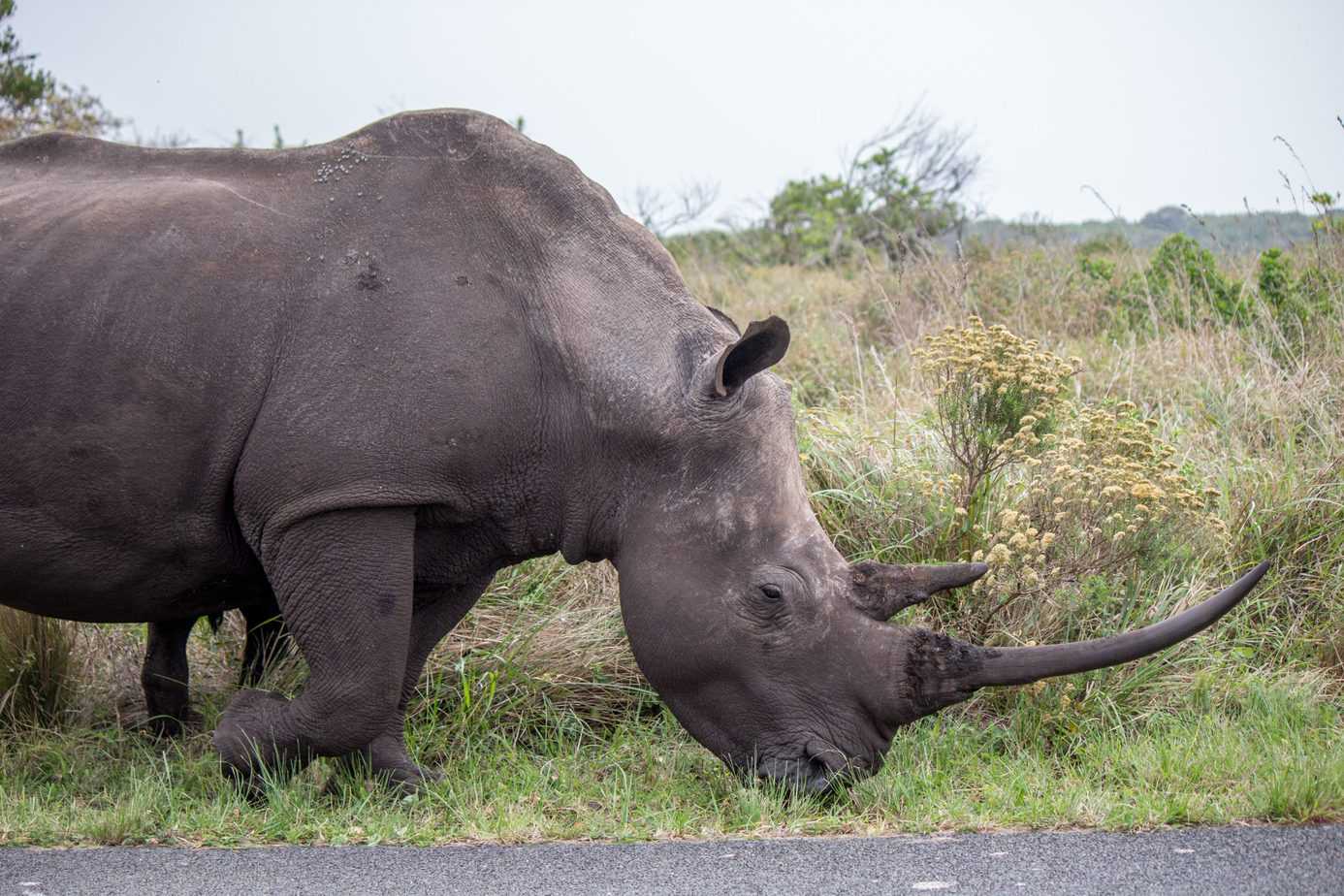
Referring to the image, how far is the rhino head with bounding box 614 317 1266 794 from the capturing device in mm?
4258

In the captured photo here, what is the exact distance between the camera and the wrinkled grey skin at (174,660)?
5.29 m

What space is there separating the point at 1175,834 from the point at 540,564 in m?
3.18

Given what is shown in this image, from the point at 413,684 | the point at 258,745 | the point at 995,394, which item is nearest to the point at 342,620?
the point at 258,745

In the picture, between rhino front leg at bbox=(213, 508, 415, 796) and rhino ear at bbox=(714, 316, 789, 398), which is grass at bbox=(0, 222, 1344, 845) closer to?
rhino front leg at bbox=(213, 508, 415, 796)

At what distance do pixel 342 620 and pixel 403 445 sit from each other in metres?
0.55

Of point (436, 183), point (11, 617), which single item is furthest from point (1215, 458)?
point (11, 617)

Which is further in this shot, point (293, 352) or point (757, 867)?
point (293, 352)

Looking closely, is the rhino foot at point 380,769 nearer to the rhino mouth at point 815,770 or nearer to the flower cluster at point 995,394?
the rhino mouth at point 815,770

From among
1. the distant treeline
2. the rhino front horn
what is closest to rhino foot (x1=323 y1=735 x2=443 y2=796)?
the rhino front horn

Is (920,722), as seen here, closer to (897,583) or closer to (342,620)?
(897,583)

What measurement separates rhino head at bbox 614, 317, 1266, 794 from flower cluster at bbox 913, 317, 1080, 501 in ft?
5.12

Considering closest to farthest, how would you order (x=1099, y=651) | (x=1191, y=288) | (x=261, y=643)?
(x=1099, y=651)
(x=261, y=643)
(x=1191, y=288)

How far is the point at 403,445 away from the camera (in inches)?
161

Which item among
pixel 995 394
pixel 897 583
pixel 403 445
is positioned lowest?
pixel 897 583
